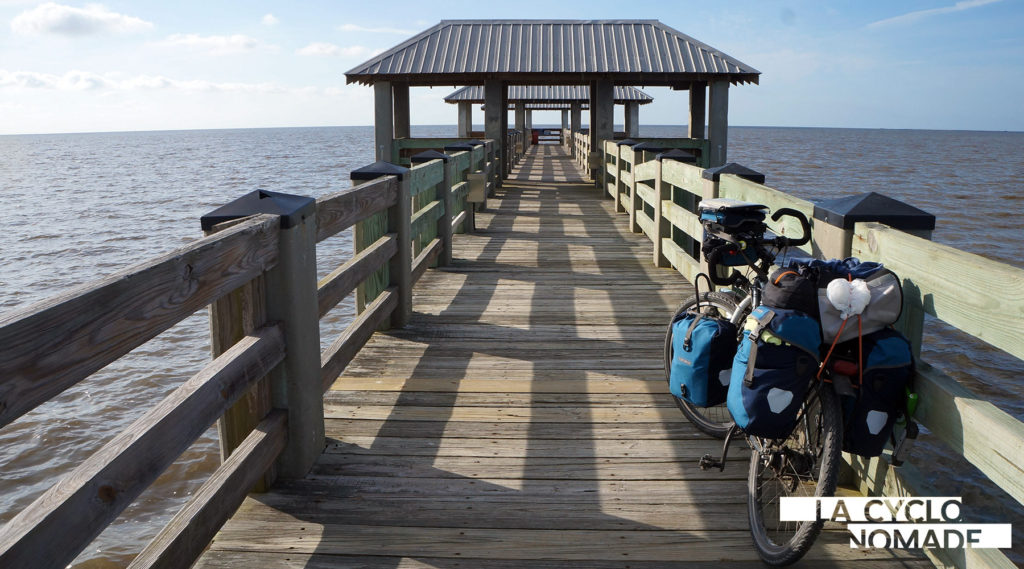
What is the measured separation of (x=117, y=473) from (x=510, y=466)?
6.30 ft

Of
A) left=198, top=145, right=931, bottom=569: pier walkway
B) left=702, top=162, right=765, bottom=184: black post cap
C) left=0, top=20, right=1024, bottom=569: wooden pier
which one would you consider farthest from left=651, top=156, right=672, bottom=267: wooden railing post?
left=702, top=162, right=765, bottom=184: black post cap

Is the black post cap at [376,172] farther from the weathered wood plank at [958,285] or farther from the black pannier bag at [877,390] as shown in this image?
the black pannier bag at [877,390]

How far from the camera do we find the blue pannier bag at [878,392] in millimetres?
2746

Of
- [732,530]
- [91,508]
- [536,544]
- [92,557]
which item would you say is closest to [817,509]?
[732,530]

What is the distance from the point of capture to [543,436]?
13.6 feet

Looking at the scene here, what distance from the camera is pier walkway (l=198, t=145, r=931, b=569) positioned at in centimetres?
305

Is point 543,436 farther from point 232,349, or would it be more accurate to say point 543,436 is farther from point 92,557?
point 92,557

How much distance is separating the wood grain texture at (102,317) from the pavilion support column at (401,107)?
15.2 meters

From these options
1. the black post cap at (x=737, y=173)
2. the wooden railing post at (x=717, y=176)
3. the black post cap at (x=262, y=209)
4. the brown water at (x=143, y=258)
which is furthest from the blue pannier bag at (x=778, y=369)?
the brown water at (x=143, y=258)

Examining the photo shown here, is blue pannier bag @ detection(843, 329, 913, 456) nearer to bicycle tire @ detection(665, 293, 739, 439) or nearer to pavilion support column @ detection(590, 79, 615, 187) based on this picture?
bicycle tire @ detection(665, 293, 739, 439)

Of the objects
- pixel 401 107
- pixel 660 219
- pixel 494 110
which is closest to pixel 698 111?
pixel 494 110

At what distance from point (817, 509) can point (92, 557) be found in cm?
354

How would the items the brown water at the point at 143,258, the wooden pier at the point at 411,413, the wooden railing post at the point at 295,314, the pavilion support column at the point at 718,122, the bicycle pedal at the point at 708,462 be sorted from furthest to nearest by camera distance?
the pavilion support column at the point at 718,122 < the brown water at the point at 143,258 < the bicycle pedal at the point at 708,462 < the wooden railing post at the point at 295,314 < the wooden pier at the point at 411,413

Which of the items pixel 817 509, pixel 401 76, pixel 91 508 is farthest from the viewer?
pixel 401 76
